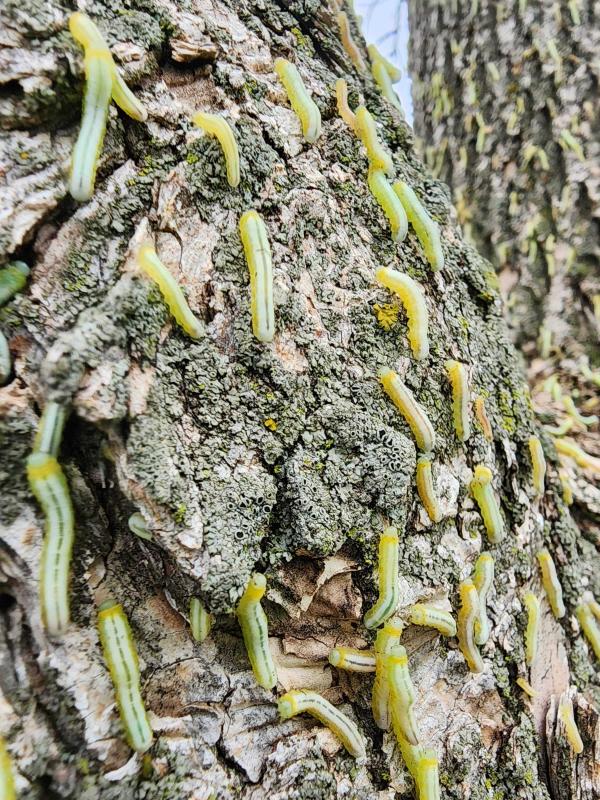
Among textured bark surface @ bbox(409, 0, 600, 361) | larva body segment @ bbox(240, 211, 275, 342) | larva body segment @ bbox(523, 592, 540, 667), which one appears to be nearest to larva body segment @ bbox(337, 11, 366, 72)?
larva body segment @ bbox(240, 211, 275, 342)

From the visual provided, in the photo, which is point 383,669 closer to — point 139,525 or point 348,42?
point 139,525

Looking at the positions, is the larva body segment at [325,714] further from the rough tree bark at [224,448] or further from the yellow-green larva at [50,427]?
the yellow-green larva at [50,427]

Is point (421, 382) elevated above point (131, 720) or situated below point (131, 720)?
above

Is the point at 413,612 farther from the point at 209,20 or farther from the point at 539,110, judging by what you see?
the point at 539,110

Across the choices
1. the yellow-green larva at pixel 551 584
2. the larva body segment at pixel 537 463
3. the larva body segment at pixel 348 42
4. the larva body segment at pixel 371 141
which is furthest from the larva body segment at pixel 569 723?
the larva body segment at pixel 348 42

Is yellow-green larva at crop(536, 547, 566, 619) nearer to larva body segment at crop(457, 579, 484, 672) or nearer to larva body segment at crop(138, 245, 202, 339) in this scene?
larva body segment at crop(457, 579, 484, 672)

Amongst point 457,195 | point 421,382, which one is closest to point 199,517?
point 421,382
